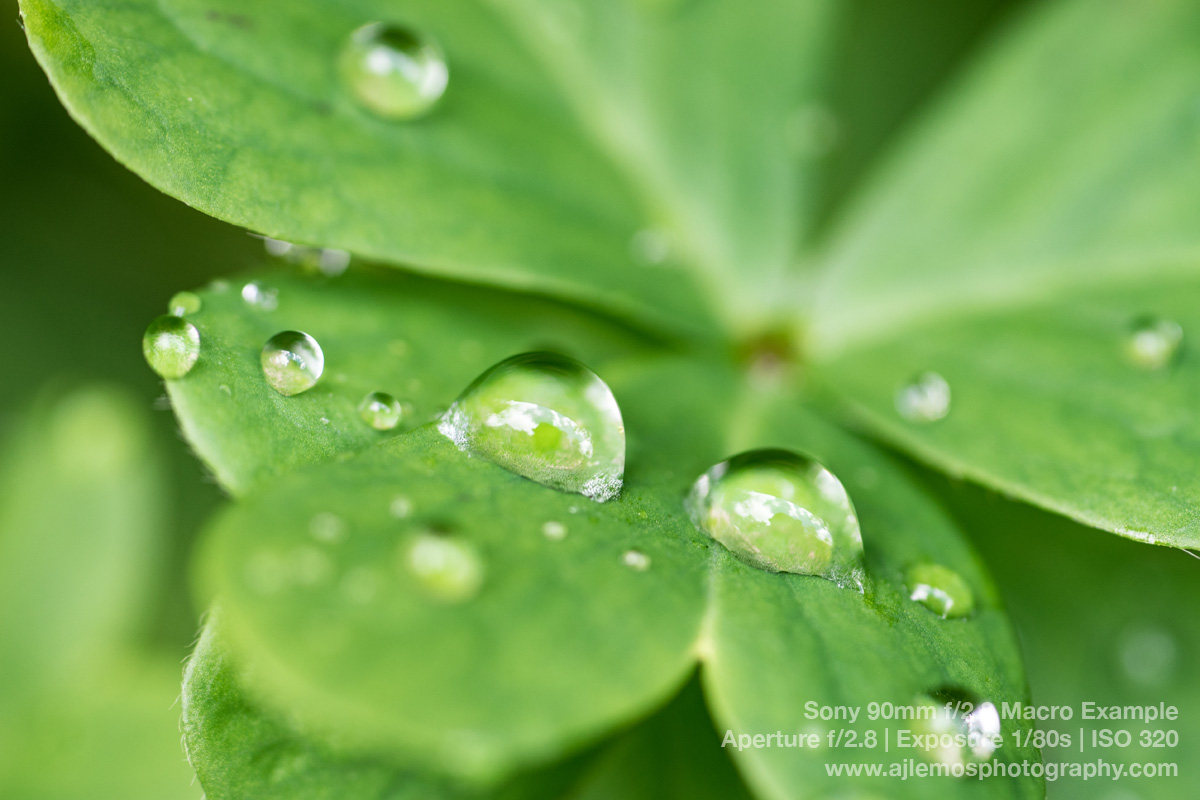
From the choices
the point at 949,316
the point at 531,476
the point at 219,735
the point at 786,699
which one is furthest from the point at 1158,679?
the point at 219,735

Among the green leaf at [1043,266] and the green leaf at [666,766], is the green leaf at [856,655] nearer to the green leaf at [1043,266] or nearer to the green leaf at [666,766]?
the green leaf at [1043,266]

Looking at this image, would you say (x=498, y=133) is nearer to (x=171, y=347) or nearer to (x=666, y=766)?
(x=171, y=347)

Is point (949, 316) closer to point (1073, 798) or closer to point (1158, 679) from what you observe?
point (1158, 679)

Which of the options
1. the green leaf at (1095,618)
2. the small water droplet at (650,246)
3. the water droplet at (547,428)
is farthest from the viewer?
the small water droplet at (650,246)

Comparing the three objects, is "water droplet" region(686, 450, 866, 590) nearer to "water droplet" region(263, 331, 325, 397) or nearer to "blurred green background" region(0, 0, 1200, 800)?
"water droplet" region(263, 331, 325, 397)

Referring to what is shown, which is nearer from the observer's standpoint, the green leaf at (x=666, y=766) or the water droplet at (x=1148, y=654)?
the green leaf at (x=666, y=766)

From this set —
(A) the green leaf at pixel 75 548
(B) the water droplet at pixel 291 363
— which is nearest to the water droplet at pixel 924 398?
(B) the water droplet at pixel 291 363

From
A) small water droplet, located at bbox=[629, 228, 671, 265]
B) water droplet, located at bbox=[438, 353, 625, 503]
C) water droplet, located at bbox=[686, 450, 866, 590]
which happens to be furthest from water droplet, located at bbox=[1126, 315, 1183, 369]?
water droplet, located at bbox=[438, 353, 625, 503]
